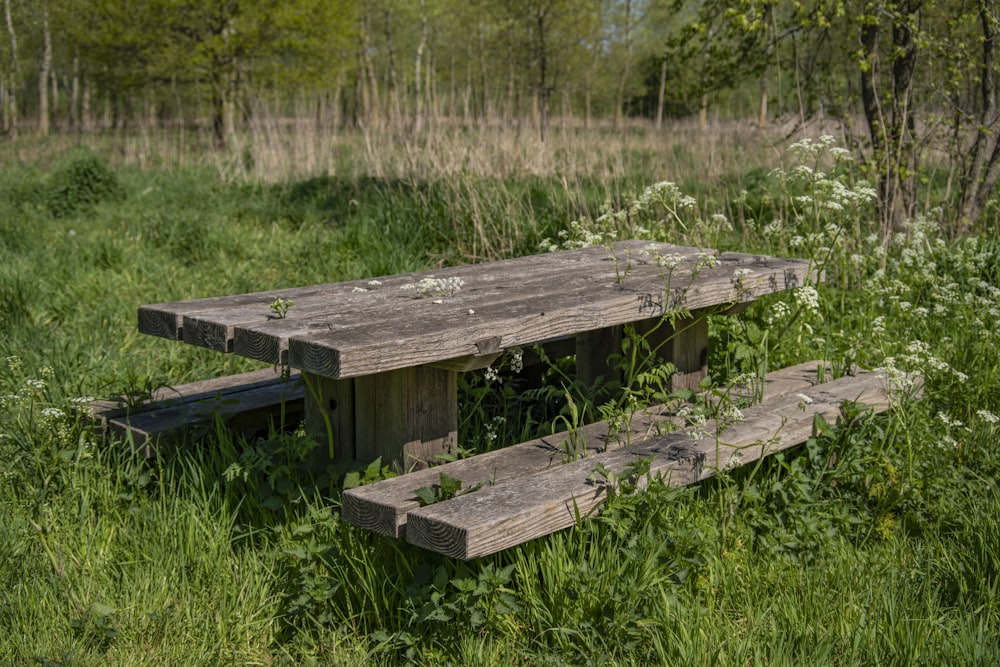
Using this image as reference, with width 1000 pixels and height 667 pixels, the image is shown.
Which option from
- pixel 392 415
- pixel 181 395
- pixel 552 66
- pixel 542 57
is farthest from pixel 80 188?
pixel 552 66

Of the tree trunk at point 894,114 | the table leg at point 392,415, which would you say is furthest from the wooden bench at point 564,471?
the tree trunk at point 894,114

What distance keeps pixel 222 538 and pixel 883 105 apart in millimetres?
5010

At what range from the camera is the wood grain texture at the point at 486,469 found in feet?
7.18

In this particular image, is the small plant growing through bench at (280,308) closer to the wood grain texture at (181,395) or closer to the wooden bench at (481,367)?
the wooden bench at (481,367)

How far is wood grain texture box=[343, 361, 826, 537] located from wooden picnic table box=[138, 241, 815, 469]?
0.52ft

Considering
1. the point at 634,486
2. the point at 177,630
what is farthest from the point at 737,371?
the point at 177,630

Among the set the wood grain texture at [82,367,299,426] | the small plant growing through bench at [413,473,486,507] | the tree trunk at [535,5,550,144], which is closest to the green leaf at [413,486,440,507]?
the small plant growing through bench at [413,473,486,507]

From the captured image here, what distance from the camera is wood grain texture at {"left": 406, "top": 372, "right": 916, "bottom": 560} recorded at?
6.66 ft

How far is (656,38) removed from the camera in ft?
114

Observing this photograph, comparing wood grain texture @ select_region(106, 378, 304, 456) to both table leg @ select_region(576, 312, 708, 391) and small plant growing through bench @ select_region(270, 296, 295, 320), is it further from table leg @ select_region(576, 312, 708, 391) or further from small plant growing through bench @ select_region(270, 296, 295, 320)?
table leg @ select_region(576, 312, 708, 391)

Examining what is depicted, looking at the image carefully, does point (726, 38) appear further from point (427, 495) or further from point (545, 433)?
point (427, 495)

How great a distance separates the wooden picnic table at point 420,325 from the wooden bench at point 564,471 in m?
0.24

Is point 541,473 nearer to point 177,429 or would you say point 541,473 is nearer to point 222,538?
point 222,538

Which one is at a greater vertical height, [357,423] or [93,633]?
[357,423]
